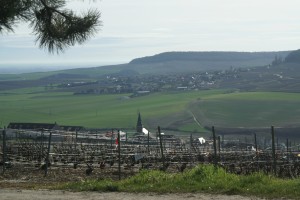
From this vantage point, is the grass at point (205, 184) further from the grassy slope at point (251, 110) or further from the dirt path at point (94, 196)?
the grassy slope at point (251, 110)

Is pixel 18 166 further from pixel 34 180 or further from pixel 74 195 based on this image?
pixel 74 195

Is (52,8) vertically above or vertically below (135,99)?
above

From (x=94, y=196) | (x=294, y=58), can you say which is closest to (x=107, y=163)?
(x=94, y=196)

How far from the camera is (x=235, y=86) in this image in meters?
136

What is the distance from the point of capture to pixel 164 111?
9131 centimetres

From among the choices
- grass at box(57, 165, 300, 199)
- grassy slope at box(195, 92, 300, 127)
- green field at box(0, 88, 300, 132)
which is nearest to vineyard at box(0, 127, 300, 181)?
grass at box(57, 165, 300, 199)

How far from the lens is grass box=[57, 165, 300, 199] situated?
29.5 feet

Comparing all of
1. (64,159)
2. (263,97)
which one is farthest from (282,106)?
(64,159)

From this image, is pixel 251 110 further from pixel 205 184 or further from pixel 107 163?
pixel 205 184

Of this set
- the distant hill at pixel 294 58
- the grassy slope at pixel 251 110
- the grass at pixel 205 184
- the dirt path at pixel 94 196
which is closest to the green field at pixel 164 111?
the grassy slope at pixel 251 110

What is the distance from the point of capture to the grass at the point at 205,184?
899 centimetres

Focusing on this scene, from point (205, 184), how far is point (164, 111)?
81.7 m

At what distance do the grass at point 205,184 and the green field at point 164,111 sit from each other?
2432 inches

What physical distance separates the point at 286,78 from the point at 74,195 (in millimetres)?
122807
